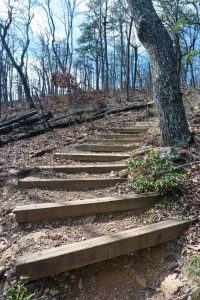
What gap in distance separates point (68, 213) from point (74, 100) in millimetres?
10269

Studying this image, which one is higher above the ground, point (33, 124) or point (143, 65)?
point (143, 65)

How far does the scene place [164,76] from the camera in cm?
455

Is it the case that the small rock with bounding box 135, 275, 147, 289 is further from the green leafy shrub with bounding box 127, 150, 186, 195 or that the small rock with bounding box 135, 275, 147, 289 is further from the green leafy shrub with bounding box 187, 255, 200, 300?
the green leafy shrub with bounding box 127, 150, 186, 195

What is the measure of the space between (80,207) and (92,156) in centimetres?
195

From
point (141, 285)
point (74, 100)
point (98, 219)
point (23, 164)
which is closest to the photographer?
point (141, 285)

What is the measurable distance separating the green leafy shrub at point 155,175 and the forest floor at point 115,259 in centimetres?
13

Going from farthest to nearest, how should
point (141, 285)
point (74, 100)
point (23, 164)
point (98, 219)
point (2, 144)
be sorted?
point (74, 100), point (2, 144), point (23, 164), point (98, 219), point (141, 285)

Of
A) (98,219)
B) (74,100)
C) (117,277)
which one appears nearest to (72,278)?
(117,277)

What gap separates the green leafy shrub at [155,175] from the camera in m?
3.30

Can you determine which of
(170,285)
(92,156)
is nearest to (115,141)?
(92,156)

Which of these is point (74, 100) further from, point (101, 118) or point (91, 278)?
point (91, 278)

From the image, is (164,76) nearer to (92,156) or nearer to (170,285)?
(92,156)

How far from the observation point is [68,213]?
3.22 m

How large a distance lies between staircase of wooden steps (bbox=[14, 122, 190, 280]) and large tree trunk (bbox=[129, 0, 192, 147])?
0.93 metres
